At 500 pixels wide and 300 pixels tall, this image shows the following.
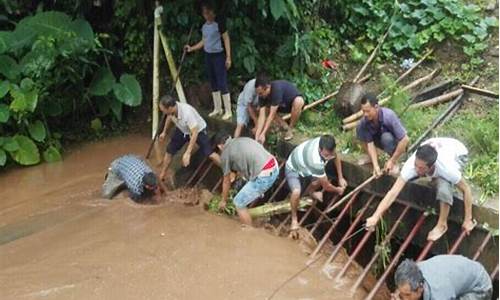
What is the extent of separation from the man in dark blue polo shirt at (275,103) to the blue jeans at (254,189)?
0.78m

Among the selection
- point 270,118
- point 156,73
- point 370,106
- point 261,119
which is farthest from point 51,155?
point 370,106

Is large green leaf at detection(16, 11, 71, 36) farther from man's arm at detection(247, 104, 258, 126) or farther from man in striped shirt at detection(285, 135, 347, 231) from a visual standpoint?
man in striped shirt at detection(285, 135, 347, 231)

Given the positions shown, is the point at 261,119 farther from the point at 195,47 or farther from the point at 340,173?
the point at 195,47

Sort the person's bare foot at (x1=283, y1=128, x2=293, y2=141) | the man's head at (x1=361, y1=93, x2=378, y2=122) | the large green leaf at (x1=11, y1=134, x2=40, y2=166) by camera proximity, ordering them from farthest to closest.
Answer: the large green leaf at (x1=11, y1=134, x2=40, y2=166), the person's bare foot at (x1=283, y1=128, x2=293, y2=141), the man's head at (x1=361, y1=93, x2=378, y2=122)

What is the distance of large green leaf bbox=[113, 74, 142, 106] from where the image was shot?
9242 mm

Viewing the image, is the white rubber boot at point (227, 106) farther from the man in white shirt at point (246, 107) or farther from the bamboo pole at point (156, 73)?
the bamboo pole at point (156, 73)

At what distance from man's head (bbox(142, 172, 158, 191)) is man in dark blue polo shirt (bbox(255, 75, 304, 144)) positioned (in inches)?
49.7

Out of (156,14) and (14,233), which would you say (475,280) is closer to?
(14,233)

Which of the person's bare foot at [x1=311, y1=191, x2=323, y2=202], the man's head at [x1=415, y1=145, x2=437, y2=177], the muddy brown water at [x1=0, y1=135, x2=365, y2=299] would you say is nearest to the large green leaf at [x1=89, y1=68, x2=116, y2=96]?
the muddy brown water at [x1=0, y1=135, x2=365, y2=299]

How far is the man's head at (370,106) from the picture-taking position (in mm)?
6591

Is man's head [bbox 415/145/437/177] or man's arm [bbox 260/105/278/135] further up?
man's head [bbox 415/145/437/177]

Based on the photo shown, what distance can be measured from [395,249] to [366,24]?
11.9 ft

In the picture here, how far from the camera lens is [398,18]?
372 inches

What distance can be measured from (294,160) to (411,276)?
246 centimetres
